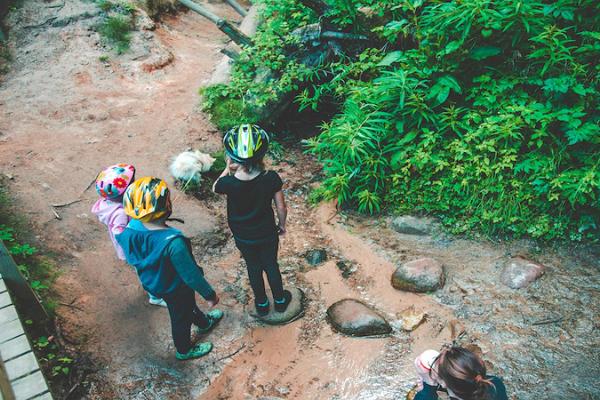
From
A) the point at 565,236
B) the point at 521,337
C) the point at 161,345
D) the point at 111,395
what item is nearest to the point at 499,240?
the point at 565,236

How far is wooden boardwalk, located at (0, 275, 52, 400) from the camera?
102 inches

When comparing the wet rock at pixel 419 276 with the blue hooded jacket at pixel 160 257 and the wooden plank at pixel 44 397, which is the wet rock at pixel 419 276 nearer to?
the blue hooded jacket at pixel 160 257

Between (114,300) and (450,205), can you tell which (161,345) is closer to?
(114,300)

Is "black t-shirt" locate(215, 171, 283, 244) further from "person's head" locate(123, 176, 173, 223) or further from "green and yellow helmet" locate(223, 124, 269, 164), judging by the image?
"person's head" locate(123, 176, 173, 223)

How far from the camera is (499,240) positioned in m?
4.54

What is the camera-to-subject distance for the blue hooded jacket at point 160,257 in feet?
9.84

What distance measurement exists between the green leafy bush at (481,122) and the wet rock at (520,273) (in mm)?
437

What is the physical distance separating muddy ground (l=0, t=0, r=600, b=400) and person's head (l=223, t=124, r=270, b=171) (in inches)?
68.2

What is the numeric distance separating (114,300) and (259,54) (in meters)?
4.32

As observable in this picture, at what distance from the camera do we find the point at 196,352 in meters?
3.67

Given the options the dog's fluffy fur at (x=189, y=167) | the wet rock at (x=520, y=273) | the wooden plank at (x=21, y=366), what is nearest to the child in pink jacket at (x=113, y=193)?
the wooden plank at (x=21, y=366)

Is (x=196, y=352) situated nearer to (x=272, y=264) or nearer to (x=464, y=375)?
(x=272, y=264)

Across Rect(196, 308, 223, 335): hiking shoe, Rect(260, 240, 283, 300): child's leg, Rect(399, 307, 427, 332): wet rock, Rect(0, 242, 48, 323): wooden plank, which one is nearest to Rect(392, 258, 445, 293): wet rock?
Rect(399, 307, 427, 332): wet rock

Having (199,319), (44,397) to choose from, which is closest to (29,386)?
(44,397)
